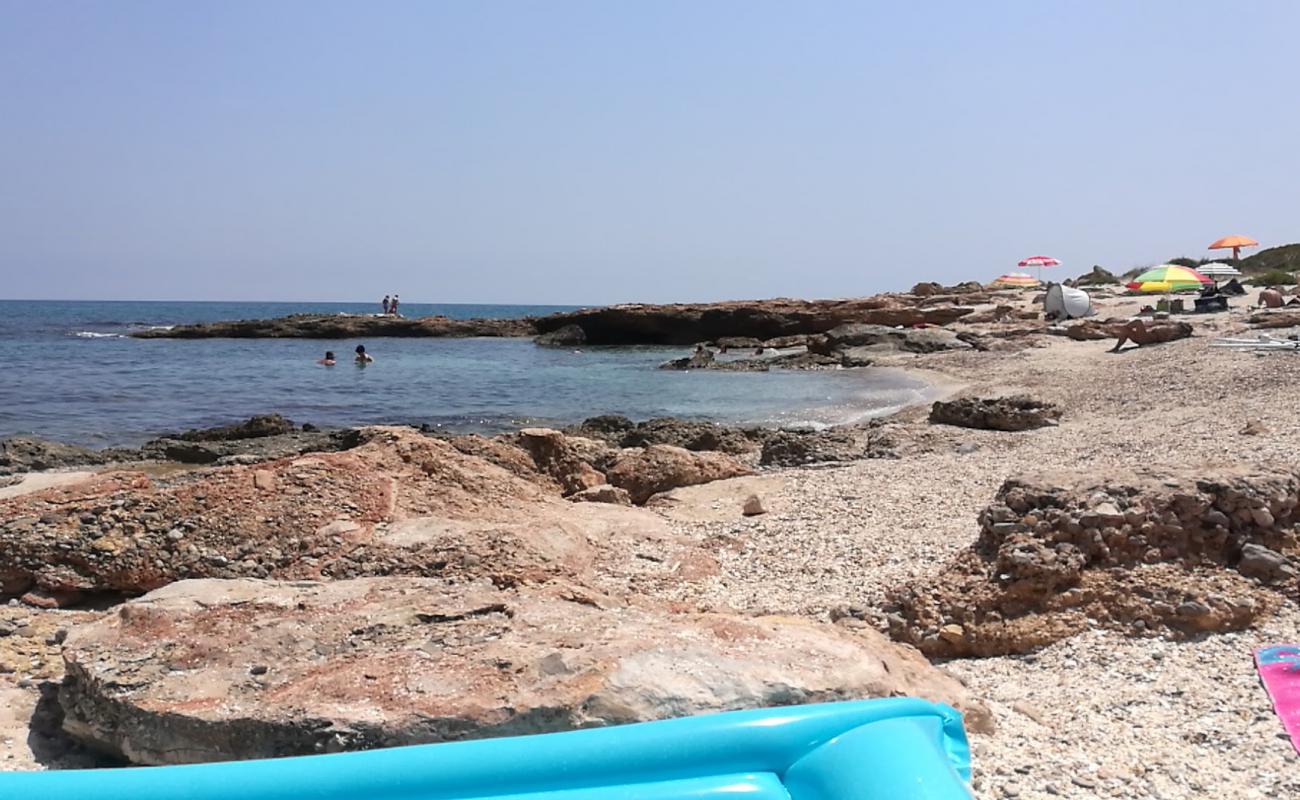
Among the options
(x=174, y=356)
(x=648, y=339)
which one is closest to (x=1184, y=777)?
(x=174, y=356)

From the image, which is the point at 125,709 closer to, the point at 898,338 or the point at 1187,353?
the point at 1187,353

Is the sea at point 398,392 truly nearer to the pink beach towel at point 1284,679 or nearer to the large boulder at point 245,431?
the large boulder at point 245,431

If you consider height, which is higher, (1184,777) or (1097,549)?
(1097,549)

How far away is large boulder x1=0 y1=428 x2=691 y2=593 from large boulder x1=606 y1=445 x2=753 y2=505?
2.30 m

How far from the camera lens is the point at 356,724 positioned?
2881 millimetres

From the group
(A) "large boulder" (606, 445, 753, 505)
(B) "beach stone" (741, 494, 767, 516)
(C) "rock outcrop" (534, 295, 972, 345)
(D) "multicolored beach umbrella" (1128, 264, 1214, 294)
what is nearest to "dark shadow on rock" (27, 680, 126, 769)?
(B) "beach stone" (741, 494, 767, 516)

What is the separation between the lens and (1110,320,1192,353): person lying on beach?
21.4 meters

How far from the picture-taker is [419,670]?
3160mm

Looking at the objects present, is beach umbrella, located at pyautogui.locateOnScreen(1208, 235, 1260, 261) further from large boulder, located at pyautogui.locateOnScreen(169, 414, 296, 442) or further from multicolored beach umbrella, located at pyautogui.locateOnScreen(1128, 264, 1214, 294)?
large boulder, located at pyautogui.locateOnScreen(169, 414, 296, 442)

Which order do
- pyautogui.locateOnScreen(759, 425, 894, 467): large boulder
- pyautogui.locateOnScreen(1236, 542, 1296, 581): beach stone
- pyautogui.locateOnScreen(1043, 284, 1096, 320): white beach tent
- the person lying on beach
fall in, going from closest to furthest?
pyautogui.locateOnScreen(1236, 542, 1296, 581): beach stone < pyautogui.locateOnScreen(759, 425, 894, 467): large boulder < the person lying on beach < pyautogui.locateOnScreen(1043, 284, 1096, 320): white beach tent

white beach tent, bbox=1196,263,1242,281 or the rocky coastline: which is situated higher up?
white beach tent, bbox=1196,263,1242,281

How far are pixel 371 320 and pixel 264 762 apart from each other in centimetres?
4876

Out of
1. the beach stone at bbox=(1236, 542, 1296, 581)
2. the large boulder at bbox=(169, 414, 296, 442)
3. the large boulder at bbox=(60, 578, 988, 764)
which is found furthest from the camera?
the large boulder at bbox=(169, 414, 296, 442)

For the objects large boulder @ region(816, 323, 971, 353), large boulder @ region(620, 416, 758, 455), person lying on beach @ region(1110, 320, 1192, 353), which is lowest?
large boulder @ region(620, 416, 758, 455)
